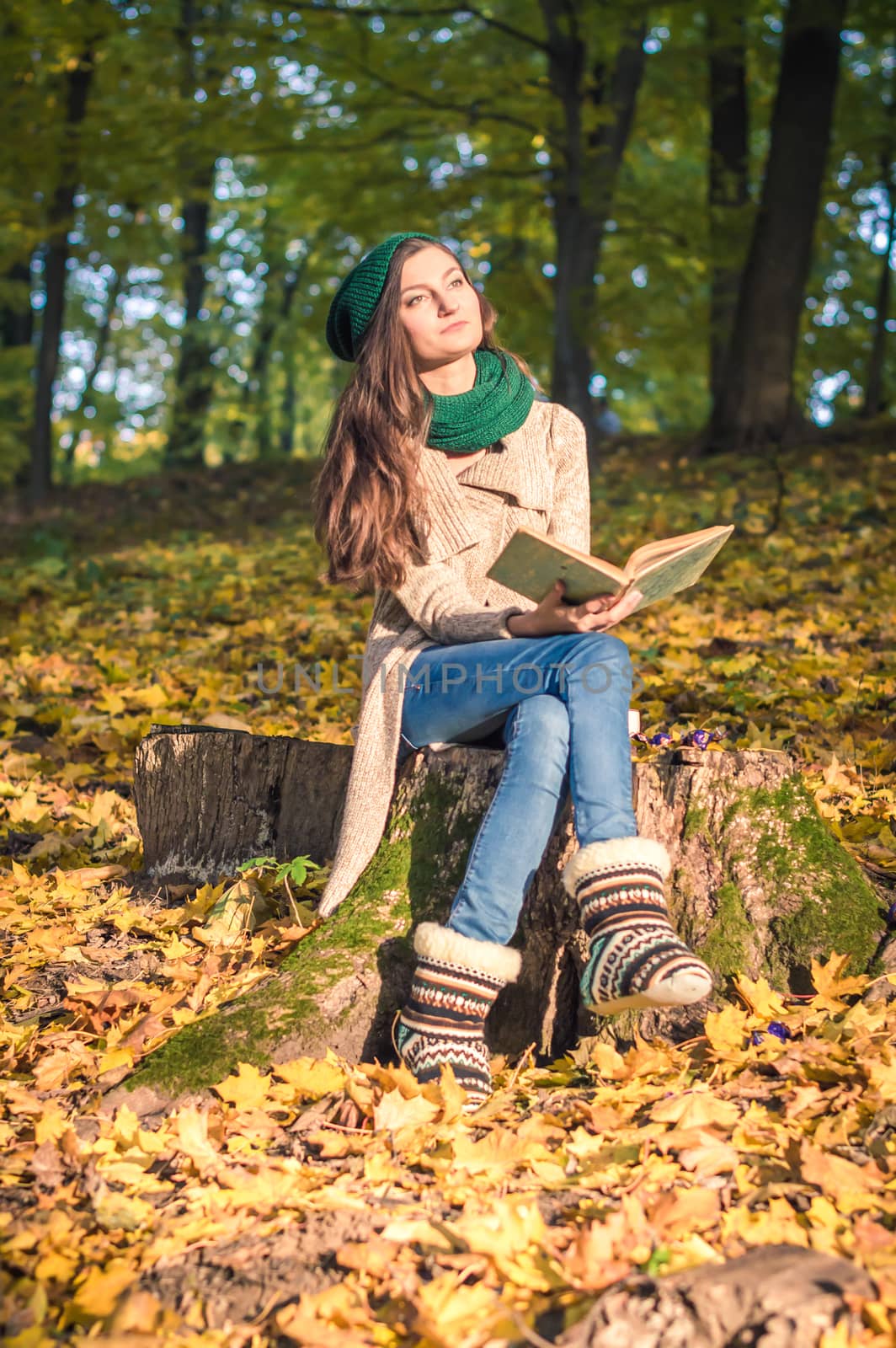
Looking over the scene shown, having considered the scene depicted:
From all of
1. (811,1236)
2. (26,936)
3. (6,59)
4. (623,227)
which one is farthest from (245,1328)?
(623,227)

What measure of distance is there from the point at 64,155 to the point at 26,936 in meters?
9.45

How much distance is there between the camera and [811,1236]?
5.78 ft

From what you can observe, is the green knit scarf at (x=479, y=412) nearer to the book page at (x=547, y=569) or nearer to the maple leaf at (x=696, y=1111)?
the book page at (x=547, y=569)

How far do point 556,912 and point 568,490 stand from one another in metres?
1.21

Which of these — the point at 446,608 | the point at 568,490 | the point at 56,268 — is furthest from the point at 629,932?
the point at 56,268

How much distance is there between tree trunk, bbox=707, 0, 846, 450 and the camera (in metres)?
9.81

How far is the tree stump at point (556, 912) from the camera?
261 cm

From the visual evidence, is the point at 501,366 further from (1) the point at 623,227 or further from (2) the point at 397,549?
(1) the point at 623,227

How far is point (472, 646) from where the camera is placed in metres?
2.80

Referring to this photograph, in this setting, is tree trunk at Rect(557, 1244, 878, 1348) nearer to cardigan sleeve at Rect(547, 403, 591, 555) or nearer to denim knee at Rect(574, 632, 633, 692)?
Answer: denim knee at Rect(574, 632, 633, 692)

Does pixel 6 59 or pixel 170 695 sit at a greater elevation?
pixel 6 59

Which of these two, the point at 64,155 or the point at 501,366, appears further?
the point at 64,155

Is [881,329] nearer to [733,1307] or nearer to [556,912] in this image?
[556,912]

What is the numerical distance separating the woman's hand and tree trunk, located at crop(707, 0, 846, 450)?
7796 millimetres
